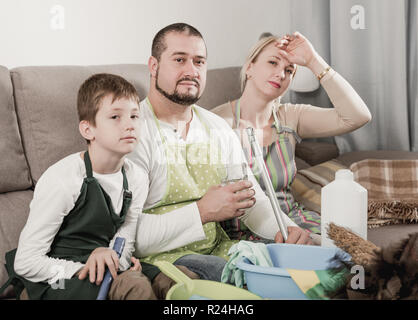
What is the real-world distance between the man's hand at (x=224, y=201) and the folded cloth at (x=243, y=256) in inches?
5.9

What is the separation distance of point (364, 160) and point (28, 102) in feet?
2.33

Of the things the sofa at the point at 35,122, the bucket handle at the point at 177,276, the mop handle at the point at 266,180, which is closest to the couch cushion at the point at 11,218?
the sofa at the point at 35,122

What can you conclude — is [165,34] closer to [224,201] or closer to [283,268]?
[224,201]

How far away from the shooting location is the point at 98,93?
2.45 feet

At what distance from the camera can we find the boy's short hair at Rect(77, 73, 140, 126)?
0.74m

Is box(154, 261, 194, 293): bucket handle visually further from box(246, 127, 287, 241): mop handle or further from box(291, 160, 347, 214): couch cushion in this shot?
box(291, 160, 347, 214): couch cushion

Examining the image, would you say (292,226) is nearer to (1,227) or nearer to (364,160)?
(364,160)

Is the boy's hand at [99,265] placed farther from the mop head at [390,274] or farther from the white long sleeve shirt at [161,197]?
the mop head at [390,274]

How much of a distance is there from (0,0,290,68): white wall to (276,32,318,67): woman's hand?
127 millimetres

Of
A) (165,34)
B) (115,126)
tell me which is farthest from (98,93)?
(165,34)

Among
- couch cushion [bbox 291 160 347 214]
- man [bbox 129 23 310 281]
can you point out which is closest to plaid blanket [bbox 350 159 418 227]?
couch cushion [bbox 291 160 347 214]

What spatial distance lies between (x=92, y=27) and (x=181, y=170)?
304 mm
